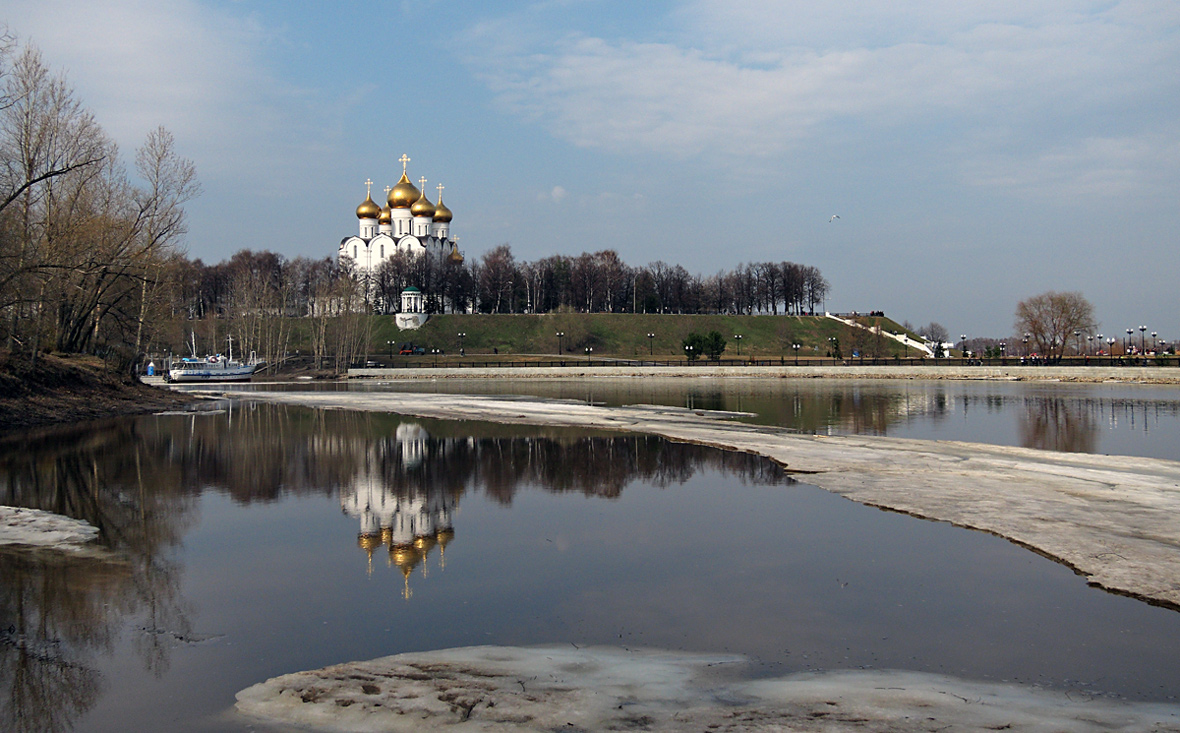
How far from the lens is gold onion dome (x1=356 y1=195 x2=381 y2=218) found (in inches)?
4245

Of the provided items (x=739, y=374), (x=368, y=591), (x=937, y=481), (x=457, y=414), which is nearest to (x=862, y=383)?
(x=739, y=374)

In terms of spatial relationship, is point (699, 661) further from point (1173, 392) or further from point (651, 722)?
point (1173, 392)

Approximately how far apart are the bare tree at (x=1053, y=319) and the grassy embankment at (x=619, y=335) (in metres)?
20.9

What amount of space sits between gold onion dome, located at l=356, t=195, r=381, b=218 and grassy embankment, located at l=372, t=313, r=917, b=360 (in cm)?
1597

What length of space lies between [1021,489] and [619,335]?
89173 millimetres

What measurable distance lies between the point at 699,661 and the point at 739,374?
198 feet

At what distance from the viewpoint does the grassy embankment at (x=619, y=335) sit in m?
96.0

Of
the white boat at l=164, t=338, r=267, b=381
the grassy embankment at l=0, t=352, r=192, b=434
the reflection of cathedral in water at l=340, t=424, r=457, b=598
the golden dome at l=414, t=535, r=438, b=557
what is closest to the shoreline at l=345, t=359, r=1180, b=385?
the white boat at l=164, t=338, r=267, b=381

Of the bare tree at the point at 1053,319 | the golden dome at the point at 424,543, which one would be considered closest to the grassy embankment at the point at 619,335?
the bare tree at the point at 1053,319

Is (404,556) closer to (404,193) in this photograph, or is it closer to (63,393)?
(63,393)

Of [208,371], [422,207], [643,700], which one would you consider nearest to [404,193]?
[422,207]

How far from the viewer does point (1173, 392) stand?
43.6 m

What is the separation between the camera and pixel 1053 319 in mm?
78500

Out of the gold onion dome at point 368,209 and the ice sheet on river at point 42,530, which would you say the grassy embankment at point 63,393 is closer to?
the ice sheet on river at point 42,530
